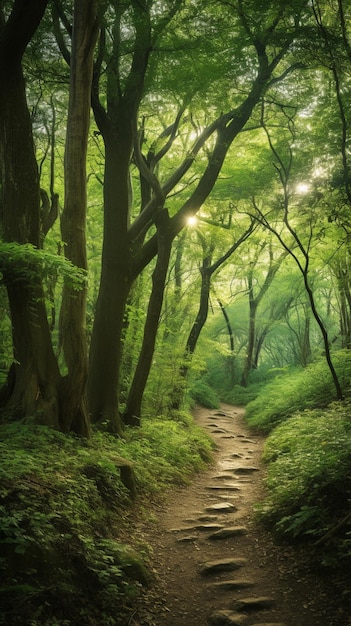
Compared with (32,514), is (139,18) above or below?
above

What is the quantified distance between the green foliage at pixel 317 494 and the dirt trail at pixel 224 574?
0.28m

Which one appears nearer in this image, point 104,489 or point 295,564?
point 295,564

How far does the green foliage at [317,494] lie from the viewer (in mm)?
4476

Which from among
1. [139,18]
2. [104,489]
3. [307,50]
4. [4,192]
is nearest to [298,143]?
[307,50]

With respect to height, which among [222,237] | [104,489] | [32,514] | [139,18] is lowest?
[104,489]

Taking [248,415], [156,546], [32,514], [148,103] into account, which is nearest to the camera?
[32,514]

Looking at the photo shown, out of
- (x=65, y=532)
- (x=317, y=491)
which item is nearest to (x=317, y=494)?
(x=317, y=491)

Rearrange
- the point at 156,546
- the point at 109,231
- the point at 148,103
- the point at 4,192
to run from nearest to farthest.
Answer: the point at 156,546 → the point at 4,192 → the point at 109,231 → the point at 148,103

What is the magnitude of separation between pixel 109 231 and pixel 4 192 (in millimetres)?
3114

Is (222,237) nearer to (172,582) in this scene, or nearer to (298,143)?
(298,143)

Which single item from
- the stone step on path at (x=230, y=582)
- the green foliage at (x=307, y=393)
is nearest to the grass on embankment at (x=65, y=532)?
the stone step on path at (x=230, y=582)

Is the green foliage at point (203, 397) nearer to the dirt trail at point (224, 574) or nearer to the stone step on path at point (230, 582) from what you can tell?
the stone step on path at point (230, 582)

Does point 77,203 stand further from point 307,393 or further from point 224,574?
point 307,393

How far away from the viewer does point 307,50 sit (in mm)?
8219
